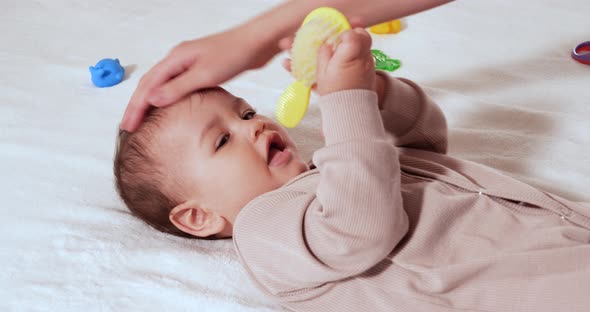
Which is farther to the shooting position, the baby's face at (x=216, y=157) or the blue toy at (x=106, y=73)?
the blue toy at (x=106, y=73)

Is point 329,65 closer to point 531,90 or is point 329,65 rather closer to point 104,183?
point 104,183

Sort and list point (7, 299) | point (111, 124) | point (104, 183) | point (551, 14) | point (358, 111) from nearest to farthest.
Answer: point (358, 111) < point (7, 299) < point (104, 183) < point (111, 124) < point (551, 14)

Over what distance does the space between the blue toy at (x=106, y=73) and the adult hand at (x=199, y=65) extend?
563 mm

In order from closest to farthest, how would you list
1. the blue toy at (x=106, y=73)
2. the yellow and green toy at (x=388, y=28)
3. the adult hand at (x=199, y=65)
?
1. the adult hand at (x=199, y=65)
2. the blue toy at (x=106, y=73)
3. the yellow and green toy at (x=388, y=28)

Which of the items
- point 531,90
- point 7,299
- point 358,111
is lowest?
point 531,90

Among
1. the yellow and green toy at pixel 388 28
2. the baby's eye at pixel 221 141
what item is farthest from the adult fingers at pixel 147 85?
the yellow and green toy at pixel 388 28

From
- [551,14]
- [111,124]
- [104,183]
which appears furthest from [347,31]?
[551,14]

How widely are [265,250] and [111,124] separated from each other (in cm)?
62

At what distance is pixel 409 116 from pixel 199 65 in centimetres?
35

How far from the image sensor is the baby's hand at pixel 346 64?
30.6 inches

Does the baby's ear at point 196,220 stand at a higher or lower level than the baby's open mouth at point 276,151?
lower

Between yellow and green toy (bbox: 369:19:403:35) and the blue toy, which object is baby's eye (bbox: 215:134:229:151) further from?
yellow and green toy (bbox: 369:19:403:35)

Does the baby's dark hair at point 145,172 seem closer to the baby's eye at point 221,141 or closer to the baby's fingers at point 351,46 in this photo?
the baby's eye at point 221,141

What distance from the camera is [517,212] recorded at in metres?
0.87
